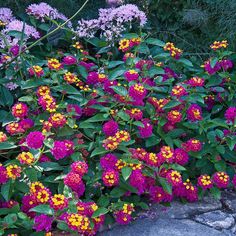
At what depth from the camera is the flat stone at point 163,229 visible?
2201mm

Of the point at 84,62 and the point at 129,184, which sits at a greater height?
the point at 84,62

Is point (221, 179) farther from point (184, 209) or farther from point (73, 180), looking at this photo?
point (73, 180)

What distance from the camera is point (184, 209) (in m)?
2.39

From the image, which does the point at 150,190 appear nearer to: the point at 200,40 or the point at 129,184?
the point at 129,184

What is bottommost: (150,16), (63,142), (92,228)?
(92,228)

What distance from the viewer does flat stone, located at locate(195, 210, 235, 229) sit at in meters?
2.29

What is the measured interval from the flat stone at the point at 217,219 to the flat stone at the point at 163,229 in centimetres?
4

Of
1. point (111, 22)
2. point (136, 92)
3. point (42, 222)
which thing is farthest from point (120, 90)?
point (111, 22)

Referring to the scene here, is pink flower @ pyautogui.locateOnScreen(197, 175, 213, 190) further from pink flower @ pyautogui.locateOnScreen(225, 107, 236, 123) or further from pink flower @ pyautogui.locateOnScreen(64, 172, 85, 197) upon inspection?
pink flower @ pyautogui.locateOnScreen(64, 172, 85, 197)

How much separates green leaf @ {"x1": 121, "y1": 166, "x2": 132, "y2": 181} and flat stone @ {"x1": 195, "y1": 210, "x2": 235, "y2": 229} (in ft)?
1.25

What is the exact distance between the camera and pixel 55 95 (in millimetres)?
2625

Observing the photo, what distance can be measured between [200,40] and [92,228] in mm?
1914

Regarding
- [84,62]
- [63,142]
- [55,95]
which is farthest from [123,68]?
[63,142]

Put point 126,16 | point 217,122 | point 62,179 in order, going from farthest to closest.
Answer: point 126,16 < point 217,122 < point 62,179
